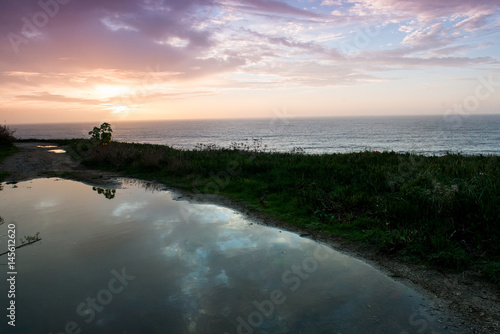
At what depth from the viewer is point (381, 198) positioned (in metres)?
9.92

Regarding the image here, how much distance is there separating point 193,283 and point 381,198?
23.5ft

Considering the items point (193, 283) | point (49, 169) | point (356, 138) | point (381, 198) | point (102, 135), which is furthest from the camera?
point (356, 138)

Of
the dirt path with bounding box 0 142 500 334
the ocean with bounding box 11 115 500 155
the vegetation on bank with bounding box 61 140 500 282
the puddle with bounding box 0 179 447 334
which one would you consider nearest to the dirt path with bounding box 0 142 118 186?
the vegetation on bank with bounding box 61 140 500 282

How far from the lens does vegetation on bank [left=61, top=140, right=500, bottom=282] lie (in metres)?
7.11

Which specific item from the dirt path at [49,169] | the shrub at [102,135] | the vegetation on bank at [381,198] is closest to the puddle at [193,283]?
the vegetation on bank at [381,198]

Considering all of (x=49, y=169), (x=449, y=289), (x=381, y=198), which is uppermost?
(x=49, y=169)

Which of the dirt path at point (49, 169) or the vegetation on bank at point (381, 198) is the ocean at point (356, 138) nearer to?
the vegetation on bank at point (381, 198)

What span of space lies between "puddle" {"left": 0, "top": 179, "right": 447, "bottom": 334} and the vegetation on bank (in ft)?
5.32

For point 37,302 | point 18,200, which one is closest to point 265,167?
point 18,200

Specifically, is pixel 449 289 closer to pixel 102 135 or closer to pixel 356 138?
pixel 102 135

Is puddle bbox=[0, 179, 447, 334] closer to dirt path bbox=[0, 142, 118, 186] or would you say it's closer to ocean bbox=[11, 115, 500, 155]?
dirt path bbox=[0, 142, 118, 186]

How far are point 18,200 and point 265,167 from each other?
1145 cm

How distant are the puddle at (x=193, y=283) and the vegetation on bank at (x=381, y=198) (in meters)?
1.62

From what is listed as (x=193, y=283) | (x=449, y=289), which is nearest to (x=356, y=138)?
(x=449, y=289)
